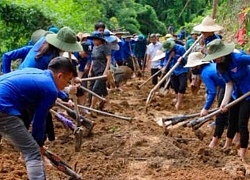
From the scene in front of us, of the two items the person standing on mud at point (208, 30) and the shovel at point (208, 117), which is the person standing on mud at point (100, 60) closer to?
the person standing on mud at point (208, 30)

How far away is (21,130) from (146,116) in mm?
5588

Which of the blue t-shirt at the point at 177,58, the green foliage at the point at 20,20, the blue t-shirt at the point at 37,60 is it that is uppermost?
the blue t-shirt at the point at 37,60

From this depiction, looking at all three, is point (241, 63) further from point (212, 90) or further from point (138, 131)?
point (138, 131)

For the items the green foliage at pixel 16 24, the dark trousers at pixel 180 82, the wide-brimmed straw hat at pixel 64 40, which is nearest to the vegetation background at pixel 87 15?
the green foliage at pixel 16 24

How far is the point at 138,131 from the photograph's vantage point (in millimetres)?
7508

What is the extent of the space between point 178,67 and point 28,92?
21.2 feet

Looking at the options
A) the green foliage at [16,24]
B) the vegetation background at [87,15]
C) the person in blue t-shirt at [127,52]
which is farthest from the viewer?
the person in blue t-shirt at [127,52]

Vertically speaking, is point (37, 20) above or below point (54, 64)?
below

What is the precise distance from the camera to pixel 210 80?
6.72 metres

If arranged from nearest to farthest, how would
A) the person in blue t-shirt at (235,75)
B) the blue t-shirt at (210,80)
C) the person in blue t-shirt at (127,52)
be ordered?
the person in blue t-shirt at (235,75)
the blue t-shirt at (210,80)
the person in blue t-shirt at (127,52)

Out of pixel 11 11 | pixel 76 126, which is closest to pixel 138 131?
pixel 76 126

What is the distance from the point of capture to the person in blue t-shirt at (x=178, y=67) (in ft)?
33.2

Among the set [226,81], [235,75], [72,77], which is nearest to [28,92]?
[72,77]

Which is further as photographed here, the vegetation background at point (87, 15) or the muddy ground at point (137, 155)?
the vegetation background at point (87, 15)
